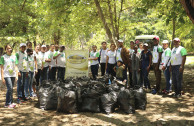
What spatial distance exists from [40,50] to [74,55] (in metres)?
1.45

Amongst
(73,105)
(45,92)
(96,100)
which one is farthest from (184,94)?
(45,92)

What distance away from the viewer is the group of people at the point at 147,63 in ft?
21.5

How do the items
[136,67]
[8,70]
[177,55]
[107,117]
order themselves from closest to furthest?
[107,117], [8,70], [177,55], [136,67]

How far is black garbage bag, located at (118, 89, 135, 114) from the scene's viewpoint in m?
5.22

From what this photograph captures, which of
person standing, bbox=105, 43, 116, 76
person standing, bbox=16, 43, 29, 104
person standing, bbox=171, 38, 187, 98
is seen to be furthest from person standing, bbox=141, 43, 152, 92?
person standing, bbox=16, 43, 29, 104

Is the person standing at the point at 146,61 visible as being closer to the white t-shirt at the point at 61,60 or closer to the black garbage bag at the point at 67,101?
the white t-shirt at the point at 61,60

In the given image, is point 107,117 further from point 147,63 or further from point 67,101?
point 147,63

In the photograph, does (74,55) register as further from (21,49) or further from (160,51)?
(160,51)

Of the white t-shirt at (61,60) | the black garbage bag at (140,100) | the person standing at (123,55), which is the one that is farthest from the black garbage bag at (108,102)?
the white t-shirt at (61,60)

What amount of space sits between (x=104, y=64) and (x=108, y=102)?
399 cm

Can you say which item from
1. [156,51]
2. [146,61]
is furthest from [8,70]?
[156,51]

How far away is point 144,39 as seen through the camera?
16000mm

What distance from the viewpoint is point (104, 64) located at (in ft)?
29.7

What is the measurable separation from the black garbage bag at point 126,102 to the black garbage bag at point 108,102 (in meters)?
0.16
